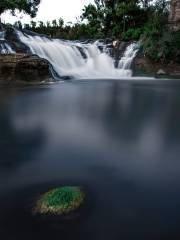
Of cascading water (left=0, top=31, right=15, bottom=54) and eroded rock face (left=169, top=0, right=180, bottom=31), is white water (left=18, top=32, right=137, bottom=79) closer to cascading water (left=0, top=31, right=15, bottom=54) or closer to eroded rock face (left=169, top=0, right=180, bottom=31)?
cascading water (left=0, top=31, right=15, bottom=54)

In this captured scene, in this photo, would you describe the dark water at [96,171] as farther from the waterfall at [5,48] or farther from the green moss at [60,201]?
the waterfall at [5,48]

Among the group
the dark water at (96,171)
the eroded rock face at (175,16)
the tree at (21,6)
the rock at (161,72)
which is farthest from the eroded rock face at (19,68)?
the eroded rock face at (175,16)

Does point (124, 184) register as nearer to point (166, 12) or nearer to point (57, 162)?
point (57, 162)

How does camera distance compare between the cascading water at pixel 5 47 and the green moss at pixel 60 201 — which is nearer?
the green moss at pixel 60 201

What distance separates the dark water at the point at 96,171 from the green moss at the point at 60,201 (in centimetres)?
8

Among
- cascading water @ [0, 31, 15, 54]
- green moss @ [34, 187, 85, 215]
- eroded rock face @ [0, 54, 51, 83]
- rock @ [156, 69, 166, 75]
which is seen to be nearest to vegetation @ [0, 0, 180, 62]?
rock @ [156, 69, 166, 75]

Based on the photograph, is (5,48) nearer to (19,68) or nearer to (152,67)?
(19,68)

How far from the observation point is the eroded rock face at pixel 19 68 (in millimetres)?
12992

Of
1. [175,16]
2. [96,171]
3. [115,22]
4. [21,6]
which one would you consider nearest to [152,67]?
[175,16]

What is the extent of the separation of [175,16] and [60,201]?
20830mm

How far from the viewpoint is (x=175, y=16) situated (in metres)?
21.2

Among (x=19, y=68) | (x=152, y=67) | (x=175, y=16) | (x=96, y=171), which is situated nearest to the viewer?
(x=96, y=171)

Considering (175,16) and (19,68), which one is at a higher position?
(175,16)

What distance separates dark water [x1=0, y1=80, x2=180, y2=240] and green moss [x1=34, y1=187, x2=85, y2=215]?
0.08 metres
